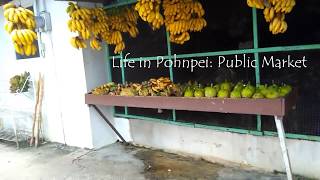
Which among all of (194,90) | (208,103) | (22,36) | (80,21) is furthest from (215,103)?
(22,36)

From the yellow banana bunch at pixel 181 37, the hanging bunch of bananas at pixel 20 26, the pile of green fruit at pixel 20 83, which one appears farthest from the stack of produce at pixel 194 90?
the pile of green fruit at pixel 20 83

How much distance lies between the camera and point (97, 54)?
598cm

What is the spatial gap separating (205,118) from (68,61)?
273 cm

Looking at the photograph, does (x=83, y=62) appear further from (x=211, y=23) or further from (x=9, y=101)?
(x=9, y=101)

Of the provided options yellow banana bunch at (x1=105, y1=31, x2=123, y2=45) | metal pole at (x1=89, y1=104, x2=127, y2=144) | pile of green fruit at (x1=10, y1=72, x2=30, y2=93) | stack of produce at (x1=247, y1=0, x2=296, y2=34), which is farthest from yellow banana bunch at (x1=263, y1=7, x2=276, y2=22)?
pile of green fruit at (x1=10, y1=72, x2=30, y2=93)

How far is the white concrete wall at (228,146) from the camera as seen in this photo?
415 centimetres

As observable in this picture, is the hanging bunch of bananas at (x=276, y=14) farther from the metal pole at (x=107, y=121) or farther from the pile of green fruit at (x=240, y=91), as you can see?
the metal pole at (x=107, y=121)

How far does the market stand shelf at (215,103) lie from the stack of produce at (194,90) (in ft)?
0.25

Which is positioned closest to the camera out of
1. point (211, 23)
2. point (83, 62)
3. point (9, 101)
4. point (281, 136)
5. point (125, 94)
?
point (281, 136)

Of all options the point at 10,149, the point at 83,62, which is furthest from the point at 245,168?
the point at 10,149

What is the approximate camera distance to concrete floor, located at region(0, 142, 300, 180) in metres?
4.64

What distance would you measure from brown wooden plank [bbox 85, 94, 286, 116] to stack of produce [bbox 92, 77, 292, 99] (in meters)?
0.08

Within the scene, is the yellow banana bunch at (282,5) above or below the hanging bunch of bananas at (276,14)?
above

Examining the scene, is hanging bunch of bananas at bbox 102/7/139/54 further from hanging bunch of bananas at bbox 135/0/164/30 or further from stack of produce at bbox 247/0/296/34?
stack of produce at bbox 247/0/296/34
